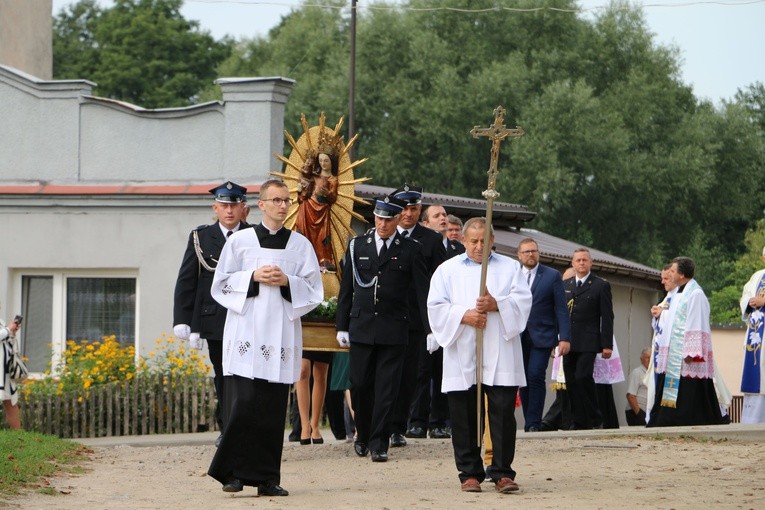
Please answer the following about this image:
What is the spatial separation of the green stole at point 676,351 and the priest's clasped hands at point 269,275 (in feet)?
21.8

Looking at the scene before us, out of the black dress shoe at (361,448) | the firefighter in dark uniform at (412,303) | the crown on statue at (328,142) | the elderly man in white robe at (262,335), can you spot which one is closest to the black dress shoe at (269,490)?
the elderly man in white robe at (262,335)

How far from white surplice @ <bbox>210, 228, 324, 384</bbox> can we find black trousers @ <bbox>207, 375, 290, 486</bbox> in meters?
0.14

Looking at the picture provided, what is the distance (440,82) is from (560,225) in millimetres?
6580

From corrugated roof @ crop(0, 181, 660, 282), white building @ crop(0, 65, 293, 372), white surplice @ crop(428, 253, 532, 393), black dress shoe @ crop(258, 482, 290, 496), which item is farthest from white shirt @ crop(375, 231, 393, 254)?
white building @ crop(0, 65, 293, 372)

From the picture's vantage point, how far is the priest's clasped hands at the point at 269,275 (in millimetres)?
11031

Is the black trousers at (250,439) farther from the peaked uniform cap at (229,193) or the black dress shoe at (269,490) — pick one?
the peaked uniform cap at (229,193)

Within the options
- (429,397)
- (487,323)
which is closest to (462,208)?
(429,397)

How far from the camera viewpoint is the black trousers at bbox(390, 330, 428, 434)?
13.8 meters

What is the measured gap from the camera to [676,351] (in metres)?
16.6

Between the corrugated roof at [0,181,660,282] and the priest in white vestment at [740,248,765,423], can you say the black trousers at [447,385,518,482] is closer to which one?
the priest in white vestment at [740,248,765,423]

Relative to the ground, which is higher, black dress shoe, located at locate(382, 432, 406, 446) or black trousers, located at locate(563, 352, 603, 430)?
black trousers, located at locate(563, 352, 603, 430)

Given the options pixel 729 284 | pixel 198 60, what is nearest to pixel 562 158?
pixel 729 284

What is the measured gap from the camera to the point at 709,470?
39.9ft

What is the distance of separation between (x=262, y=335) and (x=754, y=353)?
7473 millimetres
